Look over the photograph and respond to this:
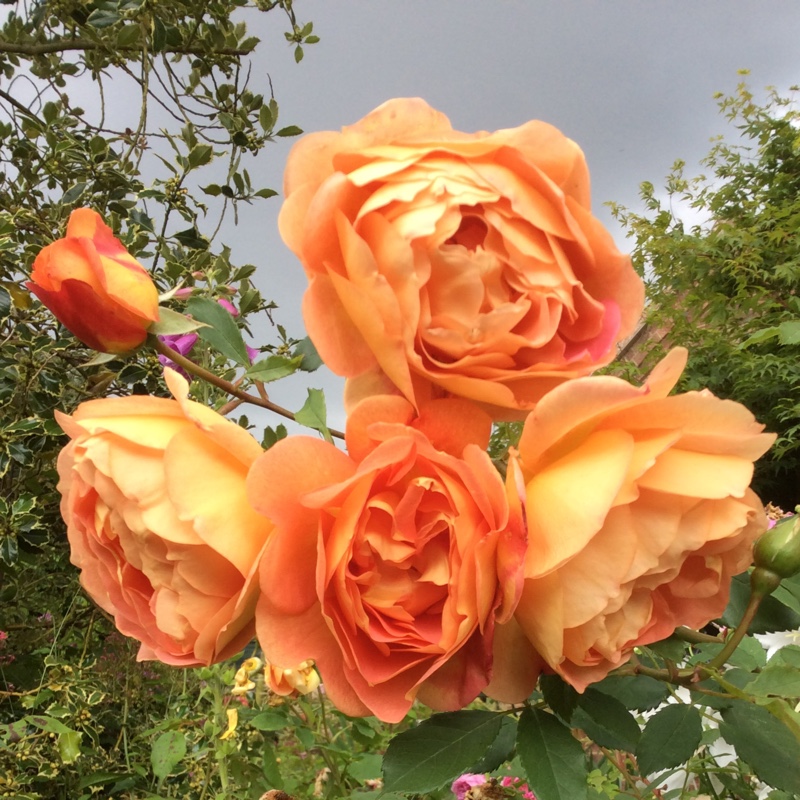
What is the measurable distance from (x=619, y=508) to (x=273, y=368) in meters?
0.25

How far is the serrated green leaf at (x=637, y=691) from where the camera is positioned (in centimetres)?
46

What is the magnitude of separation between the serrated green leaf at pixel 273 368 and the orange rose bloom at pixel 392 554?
150 mm

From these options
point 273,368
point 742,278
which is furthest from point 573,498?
point 742,278

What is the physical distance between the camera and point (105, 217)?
1.22m

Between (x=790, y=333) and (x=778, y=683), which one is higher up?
(x=790, y=333)

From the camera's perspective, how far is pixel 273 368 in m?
0.44

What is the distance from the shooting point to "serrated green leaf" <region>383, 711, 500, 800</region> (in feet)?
1.08

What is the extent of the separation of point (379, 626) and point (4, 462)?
2.92ft

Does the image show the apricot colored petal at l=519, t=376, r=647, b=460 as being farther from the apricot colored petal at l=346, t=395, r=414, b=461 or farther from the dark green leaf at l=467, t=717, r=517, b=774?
the dark green leaf at l=467, t=717, r=517, b=774

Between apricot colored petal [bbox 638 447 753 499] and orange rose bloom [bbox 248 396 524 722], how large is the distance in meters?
0.07

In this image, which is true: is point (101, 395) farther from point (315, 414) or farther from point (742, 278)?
point (742, 278)

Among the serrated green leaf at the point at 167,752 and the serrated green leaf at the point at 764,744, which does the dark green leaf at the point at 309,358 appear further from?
the serrated green leaf at the point at 167,752

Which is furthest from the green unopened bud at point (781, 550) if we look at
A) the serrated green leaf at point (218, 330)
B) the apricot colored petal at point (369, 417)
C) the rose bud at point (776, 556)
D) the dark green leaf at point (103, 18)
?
the dark green leaf at point (103, 18)

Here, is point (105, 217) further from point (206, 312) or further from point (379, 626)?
point (379, 626)
